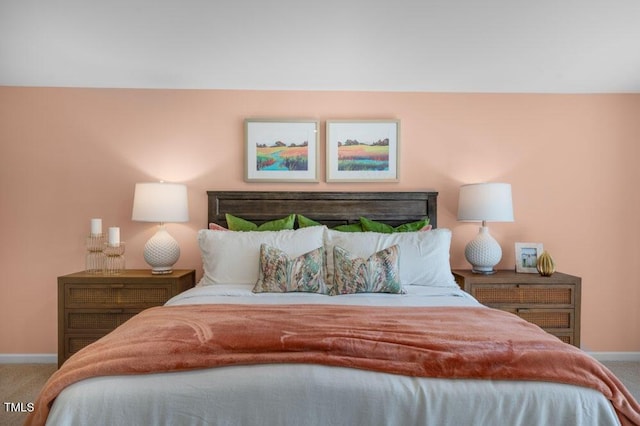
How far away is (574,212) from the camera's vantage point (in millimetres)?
3273

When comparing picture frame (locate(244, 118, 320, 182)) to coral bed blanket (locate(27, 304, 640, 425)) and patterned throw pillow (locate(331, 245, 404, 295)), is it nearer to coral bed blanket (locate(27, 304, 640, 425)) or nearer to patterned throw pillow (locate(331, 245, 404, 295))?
patterned throw pillow (locate(331, 245, 404, 295))

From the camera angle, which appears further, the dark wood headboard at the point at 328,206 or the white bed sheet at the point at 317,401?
the dark wood headboard at the point at 328,206

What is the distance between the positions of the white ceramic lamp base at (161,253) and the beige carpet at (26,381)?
110cm

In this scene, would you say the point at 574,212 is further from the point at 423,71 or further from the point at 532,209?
the point at 423,71

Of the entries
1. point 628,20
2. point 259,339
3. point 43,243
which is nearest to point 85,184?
point 43,243

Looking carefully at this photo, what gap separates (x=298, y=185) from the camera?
3.26 metres

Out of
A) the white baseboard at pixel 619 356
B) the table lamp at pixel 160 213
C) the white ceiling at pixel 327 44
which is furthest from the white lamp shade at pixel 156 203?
the white baseboard at pixel 619 356

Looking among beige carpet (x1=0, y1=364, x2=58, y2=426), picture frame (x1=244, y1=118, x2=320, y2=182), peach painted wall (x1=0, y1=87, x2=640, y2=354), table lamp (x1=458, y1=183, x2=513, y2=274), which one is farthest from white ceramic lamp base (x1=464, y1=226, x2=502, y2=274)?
beige carpet (x1=0, y1=364, x2=58, y2=426)

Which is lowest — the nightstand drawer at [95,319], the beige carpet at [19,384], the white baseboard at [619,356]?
the beige carpet at [19,384]

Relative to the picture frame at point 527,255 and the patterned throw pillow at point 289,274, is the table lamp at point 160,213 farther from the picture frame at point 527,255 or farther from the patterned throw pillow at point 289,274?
the picture frame at point 527,255

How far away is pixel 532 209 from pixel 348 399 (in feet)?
9.08

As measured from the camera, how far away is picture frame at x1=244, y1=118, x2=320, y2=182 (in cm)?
321

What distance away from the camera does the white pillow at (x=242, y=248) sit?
2.57 metres

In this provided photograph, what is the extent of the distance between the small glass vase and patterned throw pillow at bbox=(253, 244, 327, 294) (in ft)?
4.41
